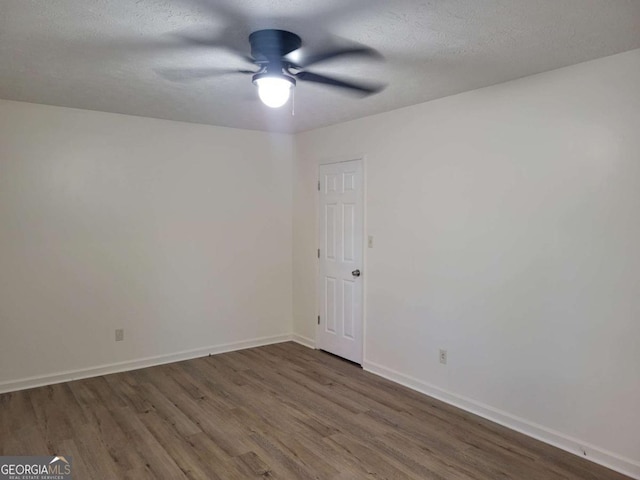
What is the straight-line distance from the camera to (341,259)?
4793 mm

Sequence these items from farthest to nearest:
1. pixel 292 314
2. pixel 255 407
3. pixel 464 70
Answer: pixel 292 314, pixel 255 407, pixel 464 70

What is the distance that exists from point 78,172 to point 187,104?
1251 millimetres

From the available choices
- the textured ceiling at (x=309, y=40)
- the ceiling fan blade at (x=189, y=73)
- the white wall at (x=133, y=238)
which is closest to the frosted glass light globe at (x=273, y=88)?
the textured ceiling at (x=309, y=40)

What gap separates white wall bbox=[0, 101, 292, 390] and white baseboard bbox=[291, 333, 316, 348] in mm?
196

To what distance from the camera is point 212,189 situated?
4.89 m

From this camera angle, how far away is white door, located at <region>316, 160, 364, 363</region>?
4.57 metres

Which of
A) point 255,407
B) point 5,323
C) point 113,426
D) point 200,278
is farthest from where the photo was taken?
point 200,278

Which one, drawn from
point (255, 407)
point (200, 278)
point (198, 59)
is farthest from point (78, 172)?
point (255, 407)

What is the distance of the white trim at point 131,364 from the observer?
3910mm

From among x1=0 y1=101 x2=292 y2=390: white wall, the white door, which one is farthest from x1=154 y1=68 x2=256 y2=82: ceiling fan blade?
the white door

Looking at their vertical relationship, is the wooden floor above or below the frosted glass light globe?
below

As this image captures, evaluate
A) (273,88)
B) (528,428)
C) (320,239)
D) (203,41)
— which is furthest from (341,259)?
(203,41)

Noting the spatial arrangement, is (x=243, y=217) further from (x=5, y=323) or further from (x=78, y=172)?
(x=5, y=323)

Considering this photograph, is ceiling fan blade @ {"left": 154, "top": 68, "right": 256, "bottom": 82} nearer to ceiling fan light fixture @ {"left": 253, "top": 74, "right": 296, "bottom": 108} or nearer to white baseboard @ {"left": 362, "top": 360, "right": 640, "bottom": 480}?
ceiling fan light fixture @ {"left": 253, "top": 74, "right": 296, "bottom": 108}
